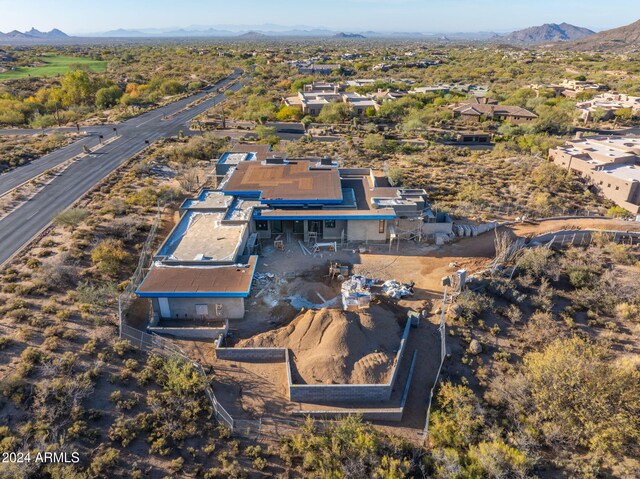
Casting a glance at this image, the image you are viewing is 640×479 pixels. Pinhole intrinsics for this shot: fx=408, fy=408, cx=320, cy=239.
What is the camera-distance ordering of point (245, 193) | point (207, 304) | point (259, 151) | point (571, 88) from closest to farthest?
point (207, 304) → point (245, 193) → point (259, 151) → point (571, 88)

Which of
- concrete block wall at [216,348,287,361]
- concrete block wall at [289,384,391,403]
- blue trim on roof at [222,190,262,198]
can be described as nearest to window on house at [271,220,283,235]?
blue trim on roof at [222,190,262,198]

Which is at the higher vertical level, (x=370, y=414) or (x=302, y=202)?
(x=302, y=202)

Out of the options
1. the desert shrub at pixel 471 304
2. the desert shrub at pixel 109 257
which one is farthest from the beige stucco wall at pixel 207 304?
the desert shrub at pixel 471 304

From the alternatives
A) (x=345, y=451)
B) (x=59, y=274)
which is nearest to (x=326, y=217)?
(x=345, y=451)

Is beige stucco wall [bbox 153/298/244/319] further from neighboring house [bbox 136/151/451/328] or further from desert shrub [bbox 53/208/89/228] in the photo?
desert shrub [bbox 53/208/89/228]

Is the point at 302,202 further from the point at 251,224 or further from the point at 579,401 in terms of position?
the point at 579,401

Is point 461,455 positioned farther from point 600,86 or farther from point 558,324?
point 600,86
